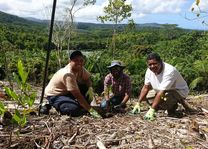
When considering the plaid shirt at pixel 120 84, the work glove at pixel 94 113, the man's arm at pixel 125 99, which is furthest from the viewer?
the plaid shirt at pixel 120 84

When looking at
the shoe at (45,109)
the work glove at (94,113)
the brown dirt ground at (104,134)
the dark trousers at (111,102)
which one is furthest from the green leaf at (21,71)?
the dark trousers at (111,102)

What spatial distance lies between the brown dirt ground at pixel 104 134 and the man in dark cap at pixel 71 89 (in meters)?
0.22

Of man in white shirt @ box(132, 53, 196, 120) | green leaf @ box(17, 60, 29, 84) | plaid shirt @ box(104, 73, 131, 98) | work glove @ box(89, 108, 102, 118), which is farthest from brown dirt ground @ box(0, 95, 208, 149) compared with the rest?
plaid shirt @ box(104, 73, 131, 98)

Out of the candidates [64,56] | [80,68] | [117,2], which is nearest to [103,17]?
[117,2]

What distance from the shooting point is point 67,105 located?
482 centimetres

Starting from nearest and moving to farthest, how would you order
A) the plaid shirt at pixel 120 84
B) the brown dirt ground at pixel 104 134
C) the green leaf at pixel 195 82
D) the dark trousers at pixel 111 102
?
the brown dirt ground at pixel 104 134 → the dark trousers at pixel 111 102 → the plaid shirt at pixel 120 84 → the green leaf at pixel 195 82

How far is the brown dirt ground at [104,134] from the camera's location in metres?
3.59

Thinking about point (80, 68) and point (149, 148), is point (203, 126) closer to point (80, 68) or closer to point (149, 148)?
point (149, 148)

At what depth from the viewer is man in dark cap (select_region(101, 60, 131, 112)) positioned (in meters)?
5.38

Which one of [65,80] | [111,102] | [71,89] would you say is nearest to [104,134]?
[71,89]

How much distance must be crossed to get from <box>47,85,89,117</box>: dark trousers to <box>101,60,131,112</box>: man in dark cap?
1.87ft

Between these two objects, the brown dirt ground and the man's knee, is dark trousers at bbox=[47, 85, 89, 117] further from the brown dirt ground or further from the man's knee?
the brown dirt ground

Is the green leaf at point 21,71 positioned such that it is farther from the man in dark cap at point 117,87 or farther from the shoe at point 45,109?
the man in dark cap at point 117,87

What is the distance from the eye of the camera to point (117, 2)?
16.6 metres
